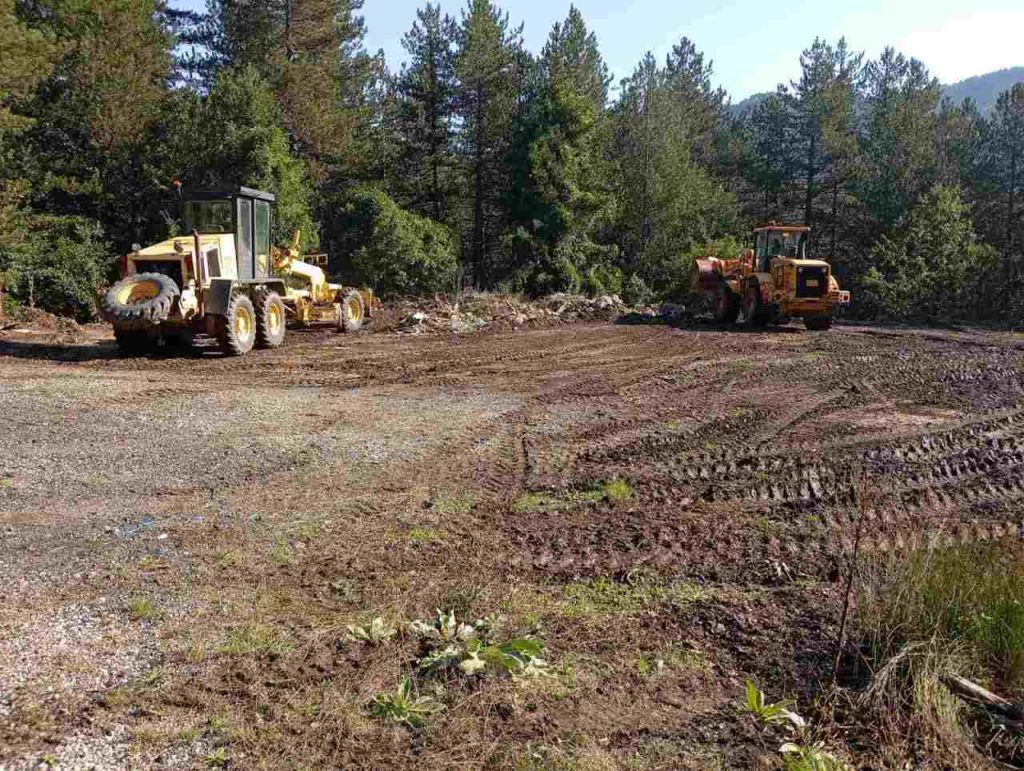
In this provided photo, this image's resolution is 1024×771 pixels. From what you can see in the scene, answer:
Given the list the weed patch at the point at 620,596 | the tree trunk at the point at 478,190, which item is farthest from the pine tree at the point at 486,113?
the weed patch at the point at 620,596

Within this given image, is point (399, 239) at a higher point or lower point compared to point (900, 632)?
higher

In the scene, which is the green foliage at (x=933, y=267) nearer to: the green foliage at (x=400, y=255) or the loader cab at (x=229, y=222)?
the green foliage at (x=400, y=255)

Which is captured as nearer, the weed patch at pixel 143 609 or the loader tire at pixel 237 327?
the weed patch at pixel 143 609

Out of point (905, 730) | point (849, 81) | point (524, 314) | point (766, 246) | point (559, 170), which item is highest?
point (849, 81)

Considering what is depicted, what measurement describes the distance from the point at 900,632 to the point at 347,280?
86.3ft

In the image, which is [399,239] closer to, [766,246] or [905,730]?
[766,246]

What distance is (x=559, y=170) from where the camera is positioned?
2881 centimetres

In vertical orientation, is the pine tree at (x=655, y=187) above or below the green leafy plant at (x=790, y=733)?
above

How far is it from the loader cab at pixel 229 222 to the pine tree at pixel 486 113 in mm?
17600

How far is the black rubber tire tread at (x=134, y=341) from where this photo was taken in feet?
43.7

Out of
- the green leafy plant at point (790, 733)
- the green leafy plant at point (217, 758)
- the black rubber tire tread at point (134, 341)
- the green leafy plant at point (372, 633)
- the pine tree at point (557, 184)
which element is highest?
the pine tree at point (557, 184)

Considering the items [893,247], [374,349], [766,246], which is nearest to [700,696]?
[374,349]

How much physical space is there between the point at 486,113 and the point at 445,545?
28.8 meters

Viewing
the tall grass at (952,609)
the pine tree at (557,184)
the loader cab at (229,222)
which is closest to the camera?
the tall grass at (952,609)
